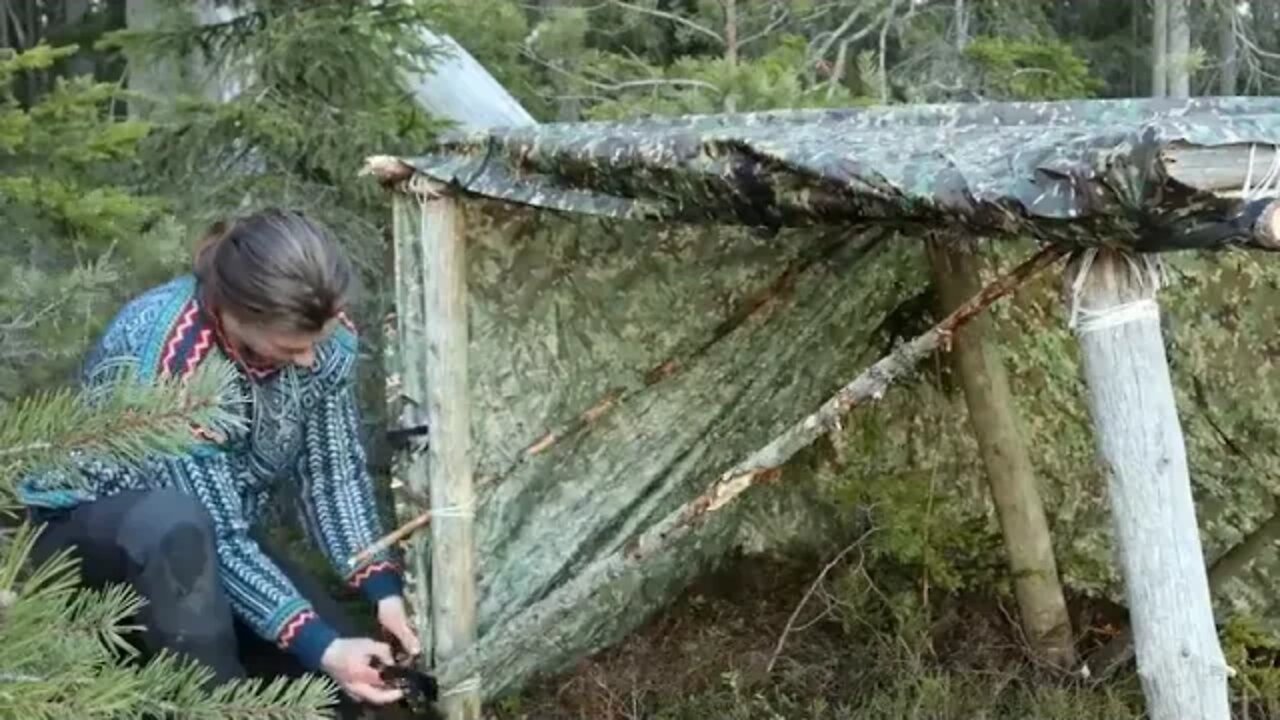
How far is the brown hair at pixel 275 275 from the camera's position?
2307 millimetres

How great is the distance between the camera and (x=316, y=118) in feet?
12.8

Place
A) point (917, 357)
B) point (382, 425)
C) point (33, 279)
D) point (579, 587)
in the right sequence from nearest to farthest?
point (917, 357) < point (579, 587) < point (33, 279) < point (382, 425)

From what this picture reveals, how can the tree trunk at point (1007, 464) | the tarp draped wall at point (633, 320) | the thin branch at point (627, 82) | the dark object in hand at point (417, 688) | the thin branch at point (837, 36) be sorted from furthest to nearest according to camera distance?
1. the thin branch at point (837, 36)
2. the thin branch at point (627, 82)
3. the tree trunk at point (1007, 464)
4. the dark object in hand at point (417, 688)
5. the tarp draped wall at point (633, 320)

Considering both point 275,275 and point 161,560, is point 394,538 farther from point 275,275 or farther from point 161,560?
point 275,275

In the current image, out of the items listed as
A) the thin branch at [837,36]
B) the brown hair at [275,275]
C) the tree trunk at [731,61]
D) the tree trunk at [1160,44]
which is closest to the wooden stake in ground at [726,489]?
the brown hair at [275,275]

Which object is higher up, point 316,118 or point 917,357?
point 316,118

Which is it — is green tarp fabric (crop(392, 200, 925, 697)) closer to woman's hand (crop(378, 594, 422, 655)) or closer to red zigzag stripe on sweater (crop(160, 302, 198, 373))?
woman's hand (crop(378, 594, 422, 655))

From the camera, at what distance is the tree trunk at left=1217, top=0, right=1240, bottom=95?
27.8 feet

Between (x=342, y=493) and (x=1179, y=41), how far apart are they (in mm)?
8394

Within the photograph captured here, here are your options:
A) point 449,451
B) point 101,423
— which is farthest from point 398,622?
point 101,423

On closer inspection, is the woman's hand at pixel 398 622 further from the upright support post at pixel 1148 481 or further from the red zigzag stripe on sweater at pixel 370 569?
the upright support post at pixel 1148 481

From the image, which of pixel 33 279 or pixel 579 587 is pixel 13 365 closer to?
pixel 33 279

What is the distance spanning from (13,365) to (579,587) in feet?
4.14

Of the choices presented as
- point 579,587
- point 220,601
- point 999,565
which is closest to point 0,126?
point 220,601
